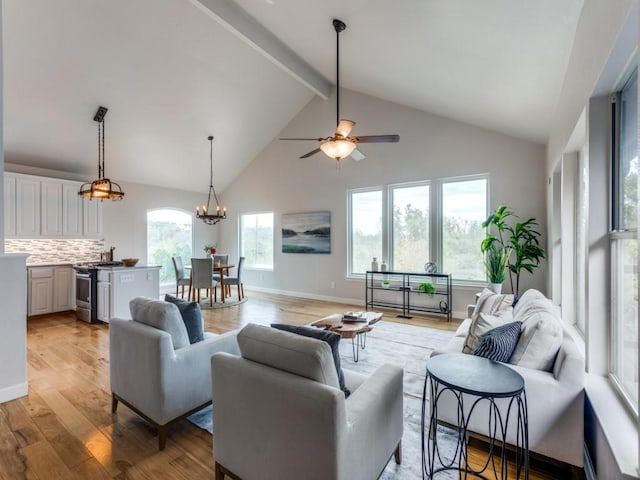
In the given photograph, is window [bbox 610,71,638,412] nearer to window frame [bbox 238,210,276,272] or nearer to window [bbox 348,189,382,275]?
window [bbox 348,189,382,275]

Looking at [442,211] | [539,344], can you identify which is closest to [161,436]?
[539,344]

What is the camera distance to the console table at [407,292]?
5309 millimetres

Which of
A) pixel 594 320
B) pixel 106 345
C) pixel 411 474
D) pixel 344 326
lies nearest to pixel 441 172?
pixel 344 326

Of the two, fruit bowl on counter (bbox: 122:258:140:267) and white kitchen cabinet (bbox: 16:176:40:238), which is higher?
white kitchen cabinet (bbox: 16:176:40:238)

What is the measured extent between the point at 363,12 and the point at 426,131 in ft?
9.11

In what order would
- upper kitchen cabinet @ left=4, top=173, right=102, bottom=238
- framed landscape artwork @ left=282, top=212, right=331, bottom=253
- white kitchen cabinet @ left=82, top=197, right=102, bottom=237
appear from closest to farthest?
1. upper kitchen cabinet @ left=4, top=173, right=102, bottom=238
2. white kitchen cabinet @ left=82, top=197, right=102, bottom=237
3. framed landscape artwork @ left=282, top=212, right=331, bottom=253

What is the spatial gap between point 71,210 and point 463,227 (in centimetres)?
713

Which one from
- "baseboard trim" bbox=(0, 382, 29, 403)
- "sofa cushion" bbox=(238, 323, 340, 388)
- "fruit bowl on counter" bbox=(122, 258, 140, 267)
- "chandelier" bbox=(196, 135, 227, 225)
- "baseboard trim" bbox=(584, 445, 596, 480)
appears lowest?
"baseboard trim" bbox=(0, 382, 29, 403)

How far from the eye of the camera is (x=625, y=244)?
1657 millimetres

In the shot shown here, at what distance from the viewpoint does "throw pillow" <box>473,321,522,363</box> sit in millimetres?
1922

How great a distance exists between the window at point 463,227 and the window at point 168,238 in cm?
639

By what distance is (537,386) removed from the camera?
5.68 feet

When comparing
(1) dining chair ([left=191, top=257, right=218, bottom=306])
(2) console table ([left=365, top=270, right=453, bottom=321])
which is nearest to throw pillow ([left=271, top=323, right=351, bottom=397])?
(2) console table ([left=365, top=270, right=453, bottom=321])

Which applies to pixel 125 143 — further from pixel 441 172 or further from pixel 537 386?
pixel 537 386
